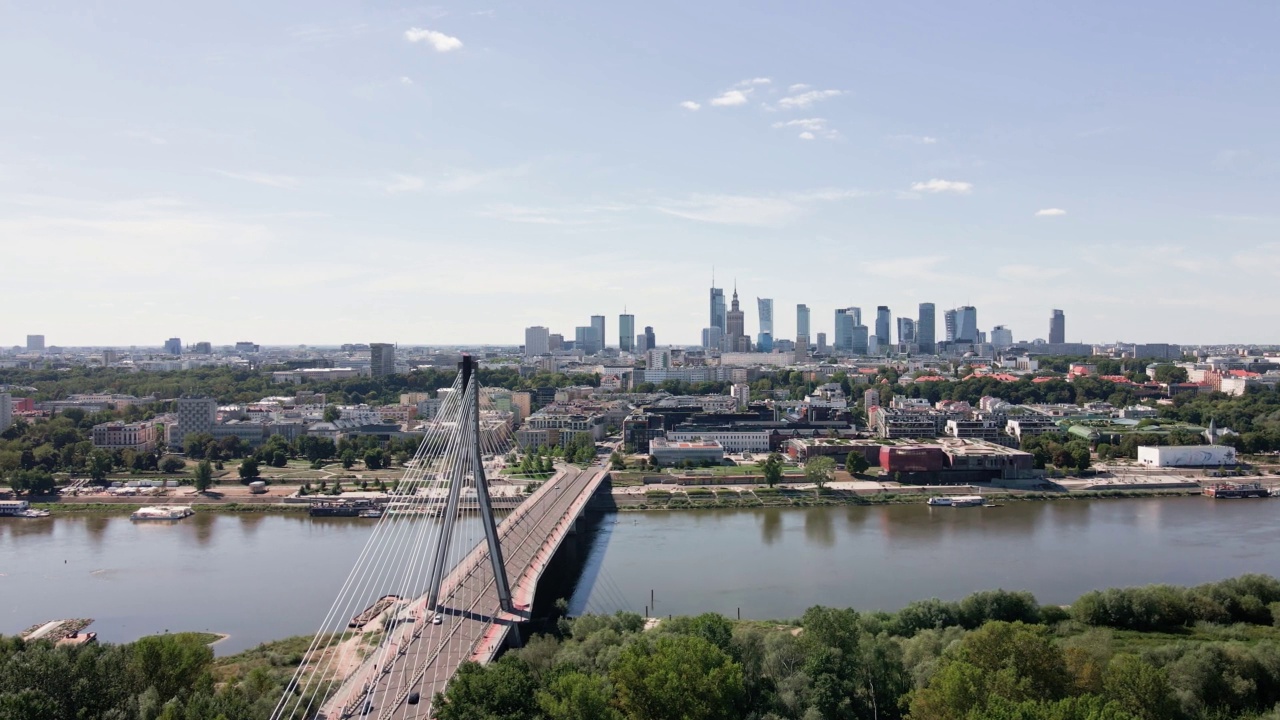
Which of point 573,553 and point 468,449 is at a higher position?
point 468,449

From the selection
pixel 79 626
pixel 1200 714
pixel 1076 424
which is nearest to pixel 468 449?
pixel 79 626

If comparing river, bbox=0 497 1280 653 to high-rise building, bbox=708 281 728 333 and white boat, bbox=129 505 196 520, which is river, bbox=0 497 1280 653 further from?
high-rise building, bbox=708 281 728 333

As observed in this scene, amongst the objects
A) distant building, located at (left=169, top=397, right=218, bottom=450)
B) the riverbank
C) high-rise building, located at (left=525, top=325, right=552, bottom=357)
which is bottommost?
the riverbank

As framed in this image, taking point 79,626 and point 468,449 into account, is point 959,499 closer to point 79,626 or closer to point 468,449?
point 468,449

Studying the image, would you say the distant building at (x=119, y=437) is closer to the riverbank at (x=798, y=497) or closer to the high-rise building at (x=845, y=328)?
the riverbank at (x=798, y=497)

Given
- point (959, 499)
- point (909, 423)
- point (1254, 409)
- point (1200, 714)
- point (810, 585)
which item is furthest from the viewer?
point (1254, 409)

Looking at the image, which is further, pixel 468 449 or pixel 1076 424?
pixel 1076 424

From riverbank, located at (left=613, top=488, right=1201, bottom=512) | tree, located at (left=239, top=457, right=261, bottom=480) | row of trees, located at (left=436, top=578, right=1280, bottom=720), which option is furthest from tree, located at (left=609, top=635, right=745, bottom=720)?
tree, located at (left=239, top=457, right=261, bottom=480)

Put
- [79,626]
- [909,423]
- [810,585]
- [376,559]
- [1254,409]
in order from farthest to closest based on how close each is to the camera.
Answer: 1. [1254,409]
2. [909,423]
3. [376,559]
4. [810,585]
5. [79,626]
